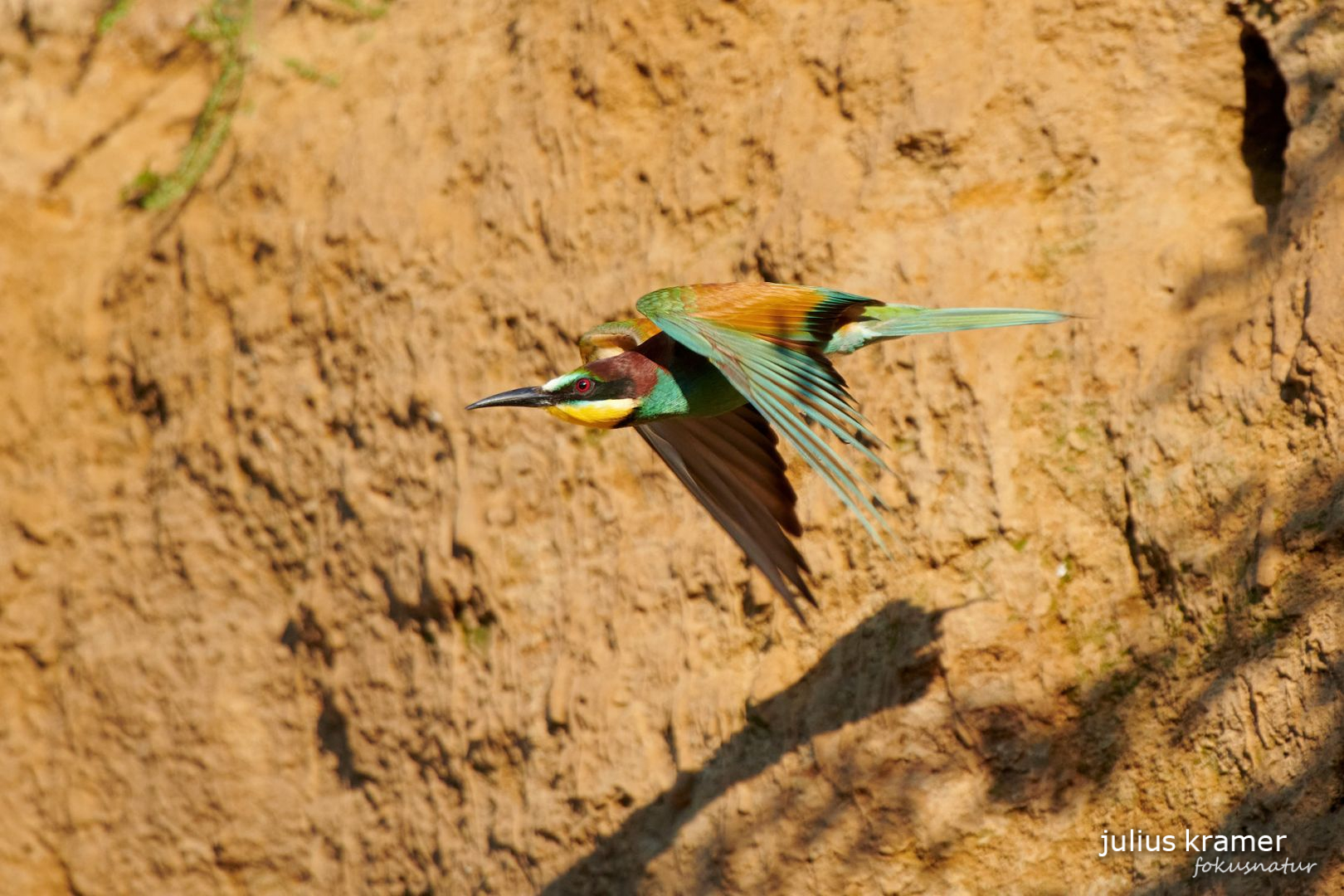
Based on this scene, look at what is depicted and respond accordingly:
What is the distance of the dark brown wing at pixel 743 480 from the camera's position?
3.01m

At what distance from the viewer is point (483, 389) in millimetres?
3949

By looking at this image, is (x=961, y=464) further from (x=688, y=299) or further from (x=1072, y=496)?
(x=688, y=299)

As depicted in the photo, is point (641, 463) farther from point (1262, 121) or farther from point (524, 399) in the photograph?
point (1262, 121)

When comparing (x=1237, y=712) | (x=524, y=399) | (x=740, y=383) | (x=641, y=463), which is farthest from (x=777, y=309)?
(x=1237, y=712)

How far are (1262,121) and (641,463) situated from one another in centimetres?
167

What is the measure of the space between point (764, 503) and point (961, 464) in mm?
457

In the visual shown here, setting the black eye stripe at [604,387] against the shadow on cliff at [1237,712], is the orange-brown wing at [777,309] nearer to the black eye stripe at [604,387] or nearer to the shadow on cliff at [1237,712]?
the black eye stripe at [604,387]

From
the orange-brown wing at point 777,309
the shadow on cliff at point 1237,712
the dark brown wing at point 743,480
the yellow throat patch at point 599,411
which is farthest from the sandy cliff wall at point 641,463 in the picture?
the yellow throat patch at point 599,411

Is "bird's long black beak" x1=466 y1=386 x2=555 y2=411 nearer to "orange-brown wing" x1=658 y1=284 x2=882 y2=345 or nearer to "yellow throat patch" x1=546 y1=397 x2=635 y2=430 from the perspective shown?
"yellow throat patch" x1=546 y1=397 x2=635 y2=430

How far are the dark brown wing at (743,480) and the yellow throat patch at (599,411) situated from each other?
0.24m

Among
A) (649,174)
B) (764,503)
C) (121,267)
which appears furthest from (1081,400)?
(121,267)

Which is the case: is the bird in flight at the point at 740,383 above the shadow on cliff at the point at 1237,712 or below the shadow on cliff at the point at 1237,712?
above

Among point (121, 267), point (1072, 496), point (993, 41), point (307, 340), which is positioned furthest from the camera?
point (121, 267)

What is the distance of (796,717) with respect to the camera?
323 centimetres
